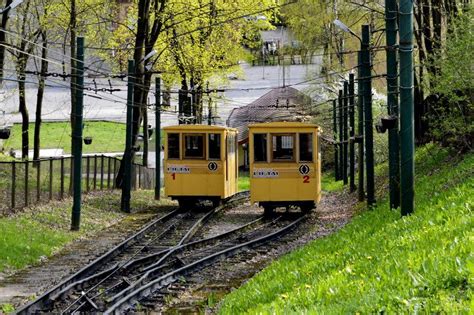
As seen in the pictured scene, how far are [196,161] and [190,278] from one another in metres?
14.2

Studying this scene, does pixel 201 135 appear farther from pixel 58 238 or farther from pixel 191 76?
pixel 191 76

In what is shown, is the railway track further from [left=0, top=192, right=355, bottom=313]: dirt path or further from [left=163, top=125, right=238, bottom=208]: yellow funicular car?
[left=163, top=125, right=238, bottom=208]: yellow funicular car

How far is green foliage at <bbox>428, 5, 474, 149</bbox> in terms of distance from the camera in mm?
23750

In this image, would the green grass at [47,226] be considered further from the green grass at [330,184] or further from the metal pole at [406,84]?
the green grass at [330,184]

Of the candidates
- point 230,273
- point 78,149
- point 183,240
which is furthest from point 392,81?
point 78,149

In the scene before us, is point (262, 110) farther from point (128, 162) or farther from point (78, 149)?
point (78, 149)

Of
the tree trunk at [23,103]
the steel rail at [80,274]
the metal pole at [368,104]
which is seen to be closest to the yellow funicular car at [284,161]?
the metal pole at [368,104]

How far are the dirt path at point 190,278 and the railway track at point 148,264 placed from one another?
0.36 metres

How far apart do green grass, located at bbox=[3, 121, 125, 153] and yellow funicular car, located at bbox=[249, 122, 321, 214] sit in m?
34.3

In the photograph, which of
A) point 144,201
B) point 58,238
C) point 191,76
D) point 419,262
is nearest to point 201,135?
point 144,201

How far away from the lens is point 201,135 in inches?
1238

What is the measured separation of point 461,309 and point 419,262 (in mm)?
2413

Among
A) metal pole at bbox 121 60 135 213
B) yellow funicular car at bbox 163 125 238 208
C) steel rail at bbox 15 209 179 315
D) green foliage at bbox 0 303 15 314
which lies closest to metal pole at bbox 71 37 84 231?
steel rail at bbox 15 209 179 315

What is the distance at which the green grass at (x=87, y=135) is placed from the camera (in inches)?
2529
